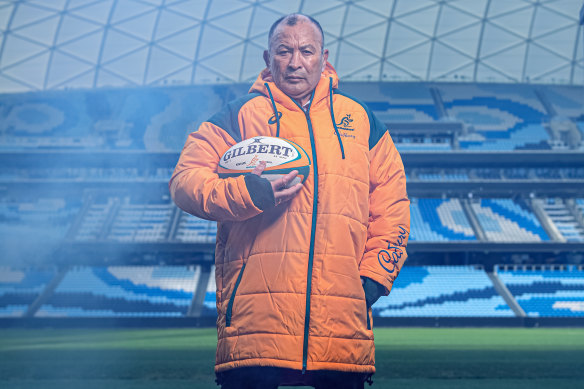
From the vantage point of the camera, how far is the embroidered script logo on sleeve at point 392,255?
2.71 meters

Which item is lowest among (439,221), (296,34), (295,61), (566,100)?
(295,61)

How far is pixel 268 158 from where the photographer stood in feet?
8.86

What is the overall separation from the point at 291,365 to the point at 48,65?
1368 inches

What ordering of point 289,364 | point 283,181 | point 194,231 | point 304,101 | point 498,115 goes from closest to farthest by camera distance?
point 289,364
point 283,181
point 304,101
point 194,231
point 498,115

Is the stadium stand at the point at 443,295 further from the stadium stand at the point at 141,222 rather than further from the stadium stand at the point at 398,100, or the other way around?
the stadium stand at the point at 141,222

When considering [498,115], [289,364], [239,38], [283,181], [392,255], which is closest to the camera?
[289,364]

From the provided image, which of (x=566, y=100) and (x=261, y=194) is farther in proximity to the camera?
(x=566, y=100)

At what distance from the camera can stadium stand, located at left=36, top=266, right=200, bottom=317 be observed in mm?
25484

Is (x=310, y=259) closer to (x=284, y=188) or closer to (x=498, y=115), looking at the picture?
(x=284, y=188)

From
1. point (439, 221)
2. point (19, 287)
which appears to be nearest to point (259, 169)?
point (19, 287)

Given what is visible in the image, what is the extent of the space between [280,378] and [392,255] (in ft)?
2.47

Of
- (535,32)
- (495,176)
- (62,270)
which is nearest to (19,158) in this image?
(62,270)

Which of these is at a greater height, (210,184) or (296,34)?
(296,34)

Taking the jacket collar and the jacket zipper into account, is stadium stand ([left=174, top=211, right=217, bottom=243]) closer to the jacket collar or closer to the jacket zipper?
the jacket collar
